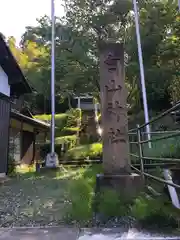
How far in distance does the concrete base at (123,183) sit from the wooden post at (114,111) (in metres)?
0.23

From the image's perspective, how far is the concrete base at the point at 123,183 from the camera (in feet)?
13.5

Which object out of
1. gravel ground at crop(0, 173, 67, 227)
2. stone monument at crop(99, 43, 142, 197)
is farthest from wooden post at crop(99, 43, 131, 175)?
gravel ground at crop(0, 173, 67, 227)

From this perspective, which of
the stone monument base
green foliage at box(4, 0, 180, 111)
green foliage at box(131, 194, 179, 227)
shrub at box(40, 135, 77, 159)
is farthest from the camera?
shrub at box(40, 135, 77, 159)

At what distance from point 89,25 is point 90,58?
84.9 inches

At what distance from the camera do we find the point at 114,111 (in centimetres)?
488

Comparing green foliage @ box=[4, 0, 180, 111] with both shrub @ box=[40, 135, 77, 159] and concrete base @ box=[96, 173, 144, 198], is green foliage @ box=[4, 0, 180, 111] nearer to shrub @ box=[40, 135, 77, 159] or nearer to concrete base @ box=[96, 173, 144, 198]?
shrub @ box=[40, 135, 77, 159]

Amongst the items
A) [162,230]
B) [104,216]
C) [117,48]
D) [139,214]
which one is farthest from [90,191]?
[117,48]

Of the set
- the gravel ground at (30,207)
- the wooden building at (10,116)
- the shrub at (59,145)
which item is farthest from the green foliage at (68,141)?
the gravel ground at (30,207)

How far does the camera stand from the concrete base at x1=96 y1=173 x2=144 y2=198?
4.11 metres

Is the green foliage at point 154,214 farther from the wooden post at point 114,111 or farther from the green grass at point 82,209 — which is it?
the wooden post at point 114,111

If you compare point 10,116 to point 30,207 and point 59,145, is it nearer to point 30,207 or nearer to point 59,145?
point 30,207

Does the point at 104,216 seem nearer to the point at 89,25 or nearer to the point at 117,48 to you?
the point at 117,48

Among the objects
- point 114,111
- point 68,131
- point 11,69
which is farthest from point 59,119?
point 114,111

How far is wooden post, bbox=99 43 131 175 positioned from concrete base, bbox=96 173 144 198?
234 mm
